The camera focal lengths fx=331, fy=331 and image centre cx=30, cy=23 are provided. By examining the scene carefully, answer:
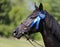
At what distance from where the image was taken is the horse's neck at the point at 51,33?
7062 mm

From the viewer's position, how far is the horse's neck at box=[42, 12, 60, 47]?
706 centimetres

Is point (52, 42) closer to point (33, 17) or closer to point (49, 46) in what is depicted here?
point (49, 46)

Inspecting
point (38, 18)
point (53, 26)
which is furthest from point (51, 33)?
point (38, 18)

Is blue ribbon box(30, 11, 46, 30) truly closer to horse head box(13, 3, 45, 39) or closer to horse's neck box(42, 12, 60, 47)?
horse head box(13, 3, 45, 39)

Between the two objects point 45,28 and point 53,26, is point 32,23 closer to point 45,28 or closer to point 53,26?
point 45,28

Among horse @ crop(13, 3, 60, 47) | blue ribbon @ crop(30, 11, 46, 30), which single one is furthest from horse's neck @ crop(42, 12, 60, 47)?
blue ribbon @ crop(30, 11, 46, 30)

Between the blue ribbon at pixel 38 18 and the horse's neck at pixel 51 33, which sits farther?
the blue ribbon at pixel 38 18

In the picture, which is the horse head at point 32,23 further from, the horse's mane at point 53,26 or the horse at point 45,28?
the horse's mane at point 53,26

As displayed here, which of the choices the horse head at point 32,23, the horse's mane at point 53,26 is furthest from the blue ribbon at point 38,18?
the horse's mane at point 53,26

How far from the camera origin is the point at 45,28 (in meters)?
7.20

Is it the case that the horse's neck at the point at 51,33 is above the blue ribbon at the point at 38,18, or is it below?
below

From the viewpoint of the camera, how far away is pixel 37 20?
284 inches

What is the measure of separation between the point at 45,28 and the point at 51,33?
0.18 m

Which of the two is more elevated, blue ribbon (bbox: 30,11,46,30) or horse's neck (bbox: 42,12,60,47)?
blue ribbon (bbox: 30,11,46,30)
